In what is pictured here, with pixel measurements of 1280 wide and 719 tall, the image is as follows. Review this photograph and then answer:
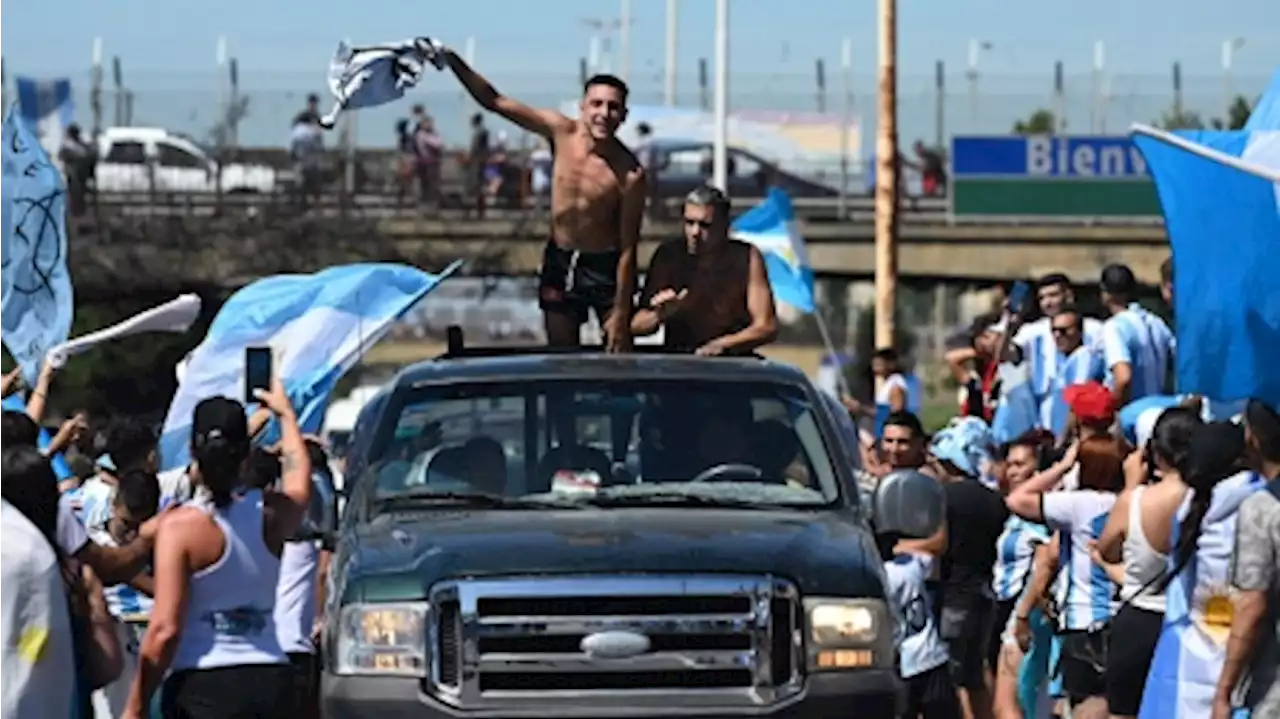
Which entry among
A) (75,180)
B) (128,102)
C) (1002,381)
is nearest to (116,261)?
(75,180)

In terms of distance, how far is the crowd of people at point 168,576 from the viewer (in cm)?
936

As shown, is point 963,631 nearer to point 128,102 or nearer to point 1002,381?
point 1002,381

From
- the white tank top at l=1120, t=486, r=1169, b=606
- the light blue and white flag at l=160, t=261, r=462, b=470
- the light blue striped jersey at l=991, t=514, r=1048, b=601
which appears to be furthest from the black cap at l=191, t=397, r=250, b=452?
the light blue striped jersey at l=991, t=514, r=1048, b=601

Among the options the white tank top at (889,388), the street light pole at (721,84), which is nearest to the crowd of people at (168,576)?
the white tank top at (889,388)

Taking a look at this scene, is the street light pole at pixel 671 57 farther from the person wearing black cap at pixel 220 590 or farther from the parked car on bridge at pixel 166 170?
the person wearing black cap at pixel 220 590

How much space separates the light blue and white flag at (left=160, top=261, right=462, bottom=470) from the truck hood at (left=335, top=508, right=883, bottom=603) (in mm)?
4589

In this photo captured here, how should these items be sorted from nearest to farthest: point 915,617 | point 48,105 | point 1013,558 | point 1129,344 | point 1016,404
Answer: point 915,617
point 1013,558
point 1129,344
point 1016,404
point 48,105

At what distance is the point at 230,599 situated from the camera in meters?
10.8

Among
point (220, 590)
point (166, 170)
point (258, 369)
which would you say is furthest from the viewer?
point (166, 170)

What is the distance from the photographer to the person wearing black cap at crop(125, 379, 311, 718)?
10.6 meters

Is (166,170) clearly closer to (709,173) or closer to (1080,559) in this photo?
(709,173)

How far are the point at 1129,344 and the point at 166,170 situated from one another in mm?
37205

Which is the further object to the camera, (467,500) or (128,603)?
(128,603)

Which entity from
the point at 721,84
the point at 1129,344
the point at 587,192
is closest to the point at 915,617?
the point at 587,192
